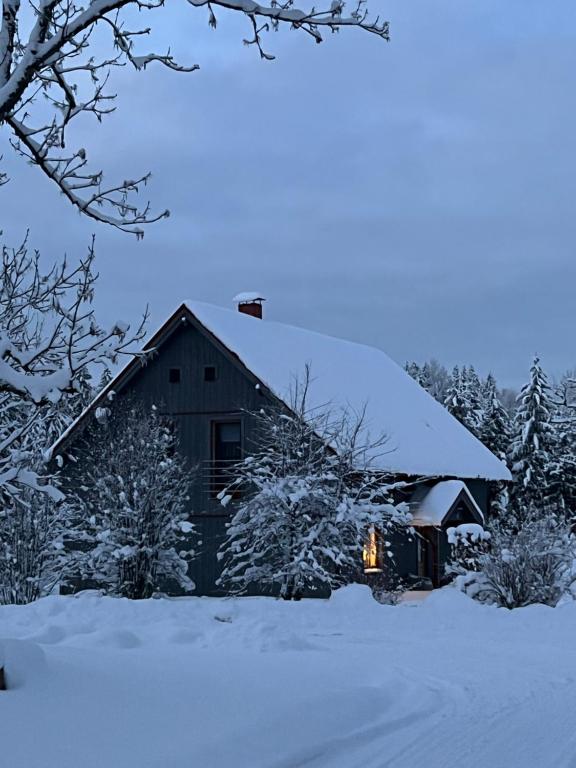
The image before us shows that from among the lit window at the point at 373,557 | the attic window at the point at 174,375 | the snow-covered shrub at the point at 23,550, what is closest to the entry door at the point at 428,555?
the lit window at the point at 373,557

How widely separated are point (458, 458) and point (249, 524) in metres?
11.6

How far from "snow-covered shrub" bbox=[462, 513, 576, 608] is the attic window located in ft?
38.6

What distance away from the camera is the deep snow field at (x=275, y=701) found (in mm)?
6453

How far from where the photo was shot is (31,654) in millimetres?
7543

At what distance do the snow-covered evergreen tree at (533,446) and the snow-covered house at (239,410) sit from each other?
18263mm

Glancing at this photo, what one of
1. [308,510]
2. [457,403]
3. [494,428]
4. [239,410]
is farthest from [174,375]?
[457,403]

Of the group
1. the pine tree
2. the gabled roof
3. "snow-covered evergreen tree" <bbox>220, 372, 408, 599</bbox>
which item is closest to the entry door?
the gabled roof

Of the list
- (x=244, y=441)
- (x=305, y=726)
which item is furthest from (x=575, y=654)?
(x=244, y=441)

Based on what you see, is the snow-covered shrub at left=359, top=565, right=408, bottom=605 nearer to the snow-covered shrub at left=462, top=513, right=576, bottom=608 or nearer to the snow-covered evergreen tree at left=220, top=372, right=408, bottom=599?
the snow-covered evergreen tree at left=220, top=372, right=408, bottom=599

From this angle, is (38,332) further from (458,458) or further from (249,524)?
(458,458)

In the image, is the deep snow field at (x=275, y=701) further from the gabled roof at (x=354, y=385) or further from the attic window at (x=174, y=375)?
the attic window at (x=174, y=375)

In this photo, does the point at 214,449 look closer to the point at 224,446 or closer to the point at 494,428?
the point at 224,446

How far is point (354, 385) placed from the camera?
31.4 metres

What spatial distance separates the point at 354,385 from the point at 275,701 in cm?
2367
